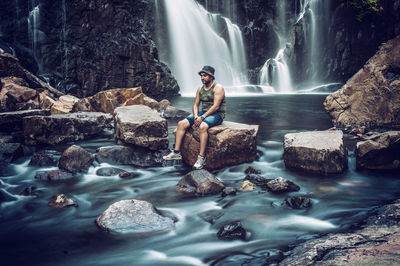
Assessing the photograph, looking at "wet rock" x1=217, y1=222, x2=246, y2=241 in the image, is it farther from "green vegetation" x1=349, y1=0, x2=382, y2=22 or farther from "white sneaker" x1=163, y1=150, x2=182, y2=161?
"green vegetation" x1=349, y1=0, x2=382, y2=22

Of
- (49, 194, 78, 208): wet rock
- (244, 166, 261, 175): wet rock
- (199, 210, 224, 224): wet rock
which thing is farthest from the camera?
(244, 166, 261, 175): wet rock

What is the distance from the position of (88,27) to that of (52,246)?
16753 millimetres

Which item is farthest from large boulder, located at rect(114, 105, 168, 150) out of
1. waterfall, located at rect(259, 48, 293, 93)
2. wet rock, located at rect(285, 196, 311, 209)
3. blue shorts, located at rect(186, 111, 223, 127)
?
waterfall, located at rect(259, 48, 293, 93)

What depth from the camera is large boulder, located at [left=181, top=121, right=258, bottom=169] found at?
18.4 ft

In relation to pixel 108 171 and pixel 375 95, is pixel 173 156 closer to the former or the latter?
pixel 108 171

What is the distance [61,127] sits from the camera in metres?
7.89

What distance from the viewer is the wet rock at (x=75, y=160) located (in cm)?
581

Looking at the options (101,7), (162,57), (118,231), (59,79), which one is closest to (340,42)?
(162,57)

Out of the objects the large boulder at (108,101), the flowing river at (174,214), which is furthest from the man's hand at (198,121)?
the large boulder at (108,101)

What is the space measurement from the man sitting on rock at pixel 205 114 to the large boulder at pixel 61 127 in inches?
131

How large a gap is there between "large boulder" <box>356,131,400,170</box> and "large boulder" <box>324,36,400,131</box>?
3.00 m

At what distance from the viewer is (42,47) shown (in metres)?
17.1

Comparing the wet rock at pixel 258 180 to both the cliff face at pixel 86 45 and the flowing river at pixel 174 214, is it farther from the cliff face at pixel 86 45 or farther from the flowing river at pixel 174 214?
the cliff face at pixel 86 45

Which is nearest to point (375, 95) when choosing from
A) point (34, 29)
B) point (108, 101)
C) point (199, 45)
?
point (108, 101)
